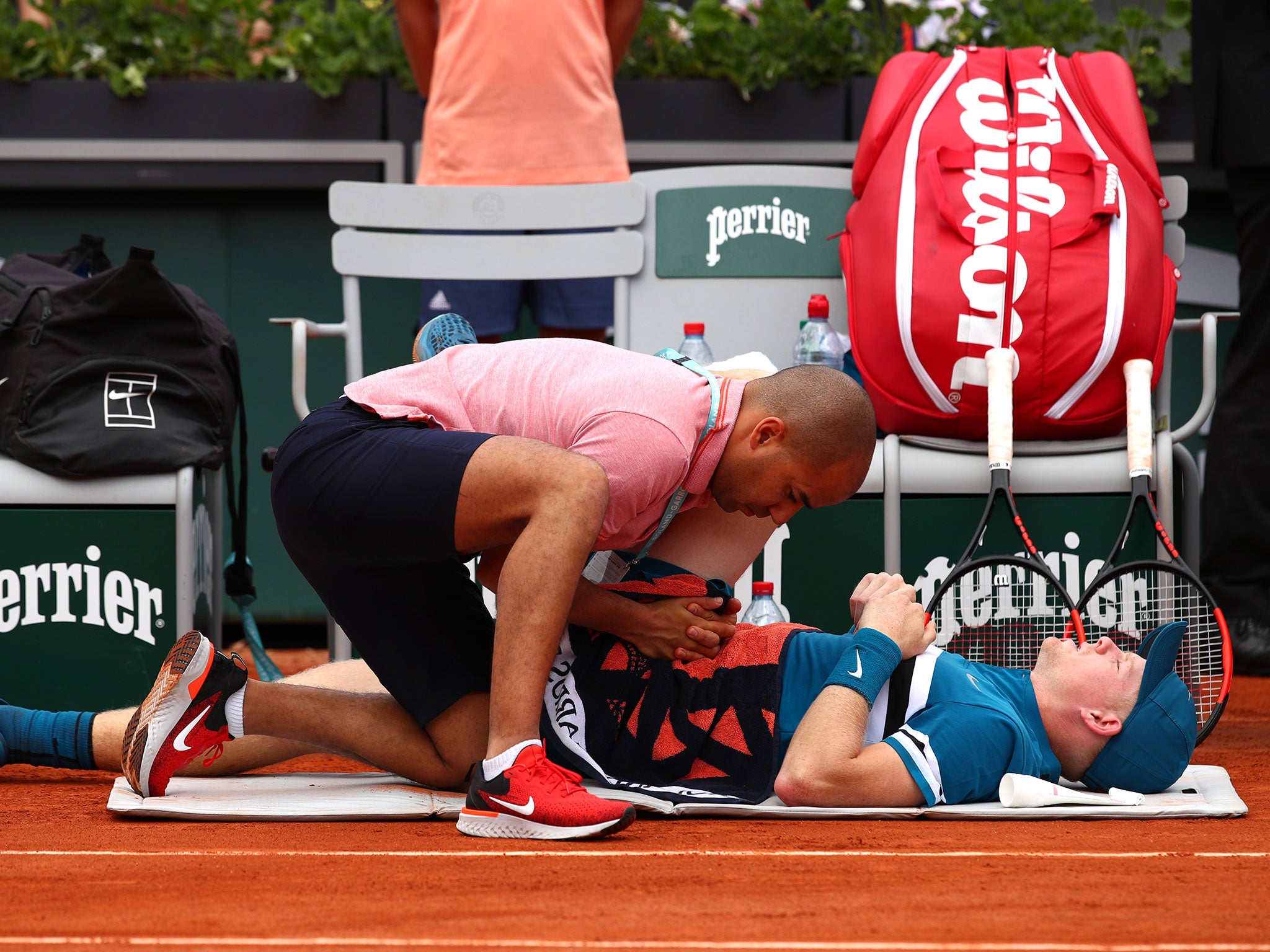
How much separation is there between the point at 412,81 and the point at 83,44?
1087 mm

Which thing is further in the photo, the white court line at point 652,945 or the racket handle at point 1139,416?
the racket handle at point 1139,416

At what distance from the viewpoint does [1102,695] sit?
2.50 meters

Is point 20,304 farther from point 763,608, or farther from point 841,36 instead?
point 841,36

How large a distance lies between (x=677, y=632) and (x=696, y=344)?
1238mm

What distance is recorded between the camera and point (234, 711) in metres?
2.47

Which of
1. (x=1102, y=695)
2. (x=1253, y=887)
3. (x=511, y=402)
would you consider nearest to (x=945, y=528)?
(x=1102, y=695)

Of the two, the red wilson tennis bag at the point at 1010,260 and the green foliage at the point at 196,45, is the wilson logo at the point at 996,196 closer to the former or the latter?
the red wilson tennis bag at the point at 1010,260

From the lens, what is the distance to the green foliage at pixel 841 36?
4.81 meters

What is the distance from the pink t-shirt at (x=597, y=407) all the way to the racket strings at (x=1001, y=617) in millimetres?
728

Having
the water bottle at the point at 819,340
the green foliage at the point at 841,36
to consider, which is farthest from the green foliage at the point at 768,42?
the water bottle at the point at 819,340

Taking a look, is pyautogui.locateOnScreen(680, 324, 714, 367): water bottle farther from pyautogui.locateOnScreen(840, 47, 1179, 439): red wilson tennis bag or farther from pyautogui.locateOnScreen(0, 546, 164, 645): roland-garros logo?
pyautogui.locateOnScreen(0, 546, 164, 645): roland-garros logo

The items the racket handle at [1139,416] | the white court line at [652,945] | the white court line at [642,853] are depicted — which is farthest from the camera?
the racket handle at [1139,416]

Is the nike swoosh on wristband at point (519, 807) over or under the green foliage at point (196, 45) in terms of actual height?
under

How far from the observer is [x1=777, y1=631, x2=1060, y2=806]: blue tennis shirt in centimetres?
241
